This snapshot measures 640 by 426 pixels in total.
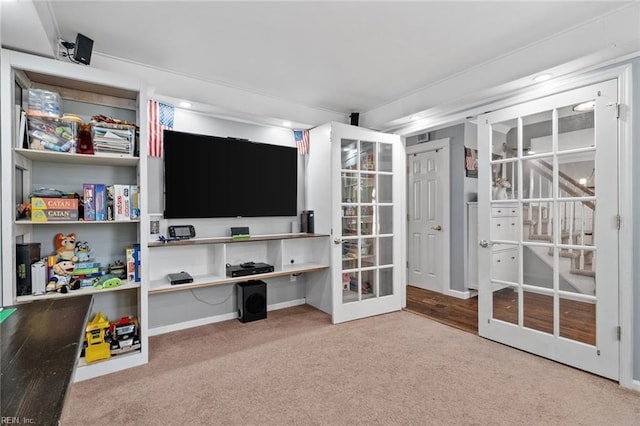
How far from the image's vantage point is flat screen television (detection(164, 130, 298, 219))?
3010mm

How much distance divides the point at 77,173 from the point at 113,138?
0.50 m

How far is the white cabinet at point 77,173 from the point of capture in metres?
2.00

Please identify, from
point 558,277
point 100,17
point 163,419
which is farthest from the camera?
point 558,277

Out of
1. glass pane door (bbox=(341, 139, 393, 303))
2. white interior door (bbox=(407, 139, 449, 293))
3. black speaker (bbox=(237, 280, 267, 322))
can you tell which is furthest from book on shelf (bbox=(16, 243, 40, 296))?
white interior door (bbox=(407, 139, 449, 293))

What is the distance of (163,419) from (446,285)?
394cm

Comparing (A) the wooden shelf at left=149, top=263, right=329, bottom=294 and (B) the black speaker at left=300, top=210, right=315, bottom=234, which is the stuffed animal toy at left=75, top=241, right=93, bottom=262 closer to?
(A) the wooden shelf at left=149, top=263, right=329, bottom=294

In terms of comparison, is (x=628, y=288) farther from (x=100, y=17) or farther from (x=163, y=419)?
(x=100, y=17)

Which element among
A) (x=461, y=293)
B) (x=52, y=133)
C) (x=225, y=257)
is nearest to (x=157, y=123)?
(x=52, y=133)

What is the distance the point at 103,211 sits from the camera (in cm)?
238

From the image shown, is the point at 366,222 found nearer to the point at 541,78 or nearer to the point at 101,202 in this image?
the point at 541,78

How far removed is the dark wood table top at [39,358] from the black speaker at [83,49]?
1.80m

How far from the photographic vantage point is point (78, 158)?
2314 millimetres

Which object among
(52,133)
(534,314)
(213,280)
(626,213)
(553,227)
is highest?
(52,133)

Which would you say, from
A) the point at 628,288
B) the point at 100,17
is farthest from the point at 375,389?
the point at 100,17
